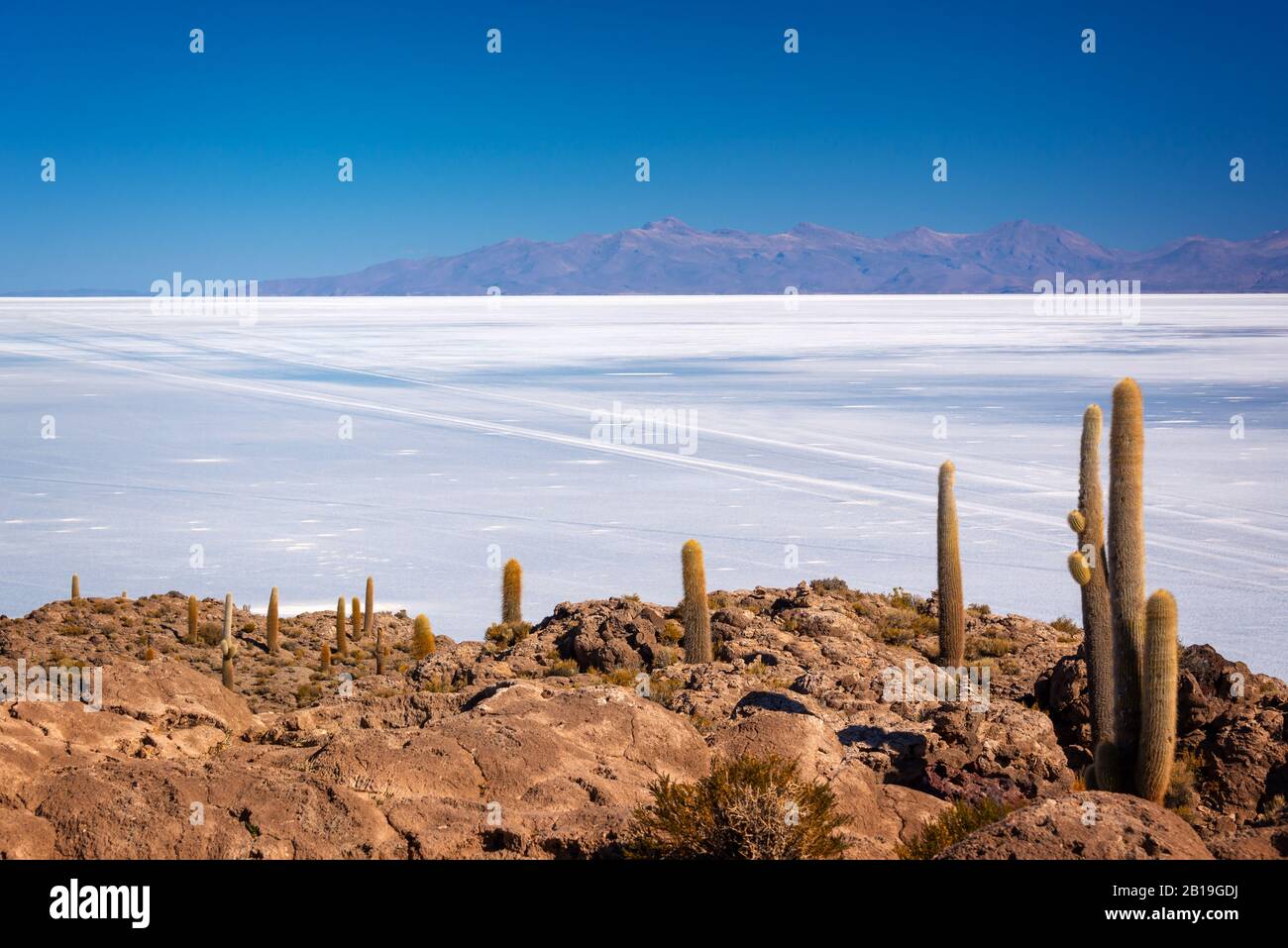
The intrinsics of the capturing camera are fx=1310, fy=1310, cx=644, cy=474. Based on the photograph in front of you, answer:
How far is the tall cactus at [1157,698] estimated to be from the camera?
8.01m

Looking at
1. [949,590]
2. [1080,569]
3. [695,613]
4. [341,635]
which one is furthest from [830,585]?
[1080,569]

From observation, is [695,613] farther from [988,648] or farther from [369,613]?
[369,613]

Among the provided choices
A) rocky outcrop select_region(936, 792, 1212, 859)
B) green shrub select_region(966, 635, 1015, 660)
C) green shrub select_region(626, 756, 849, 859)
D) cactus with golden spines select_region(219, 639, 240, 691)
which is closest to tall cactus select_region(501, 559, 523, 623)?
cactus with golden spines select_region(219, 639, 240, 691)

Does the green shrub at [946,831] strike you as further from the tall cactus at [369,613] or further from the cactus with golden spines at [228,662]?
the tall cactus at [369,613]

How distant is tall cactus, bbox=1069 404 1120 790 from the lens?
9.93m

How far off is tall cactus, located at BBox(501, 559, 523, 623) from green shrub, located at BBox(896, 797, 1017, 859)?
10.2 metres

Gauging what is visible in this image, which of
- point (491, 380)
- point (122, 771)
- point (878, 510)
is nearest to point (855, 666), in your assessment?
point (122, 771)

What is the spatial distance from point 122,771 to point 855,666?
8.63m

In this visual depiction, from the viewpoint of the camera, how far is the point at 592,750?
26.7ft

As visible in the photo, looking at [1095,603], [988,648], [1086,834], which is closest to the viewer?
[1086,834]

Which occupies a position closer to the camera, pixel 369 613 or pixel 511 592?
pixel 511 592

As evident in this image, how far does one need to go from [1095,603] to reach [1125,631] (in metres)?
1.22

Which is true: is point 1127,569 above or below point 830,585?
above
